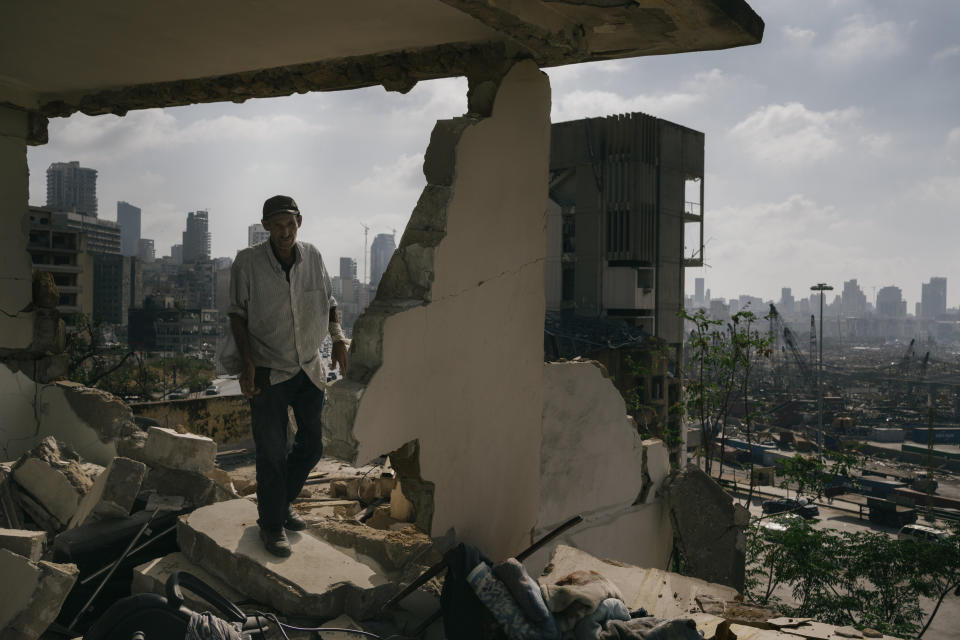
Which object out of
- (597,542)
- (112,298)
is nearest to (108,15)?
(597,542)

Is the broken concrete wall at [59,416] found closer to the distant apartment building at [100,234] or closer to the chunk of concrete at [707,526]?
the chunk of concrete at [707,526]

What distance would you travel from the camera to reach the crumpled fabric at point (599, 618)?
2.67 m

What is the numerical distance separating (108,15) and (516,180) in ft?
8.39

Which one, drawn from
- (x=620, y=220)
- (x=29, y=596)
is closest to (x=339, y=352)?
(x=29, y=596)

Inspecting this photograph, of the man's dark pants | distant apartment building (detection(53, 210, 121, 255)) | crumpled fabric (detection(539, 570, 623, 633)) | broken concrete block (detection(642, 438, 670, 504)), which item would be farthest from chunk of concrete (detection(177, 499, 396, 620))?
distant apartment building (detection(53, 210, 121, 255))

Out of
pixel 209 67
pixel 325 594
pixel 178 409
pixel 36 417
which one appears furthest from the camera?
pixel 178 409

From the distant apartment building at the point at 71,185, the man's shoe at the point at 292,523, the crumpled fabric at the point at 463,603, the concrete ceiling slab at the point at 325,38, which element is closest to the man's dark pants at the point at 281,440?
the man's shoe at the point at 292,523

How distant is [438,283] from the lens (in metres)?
3.36

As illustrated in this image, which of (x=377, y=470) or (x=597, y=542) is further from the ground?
(x=377, y=470)

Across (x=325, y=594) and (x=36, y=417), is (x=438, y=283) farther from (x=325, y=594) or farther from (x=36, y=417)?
(x=36, y=417)

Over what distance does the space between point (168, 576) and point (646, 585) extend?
2.67m

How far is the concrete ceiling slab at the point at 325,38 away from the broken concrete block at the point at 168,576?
295cm

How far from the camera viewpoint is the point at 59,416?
19.5ft

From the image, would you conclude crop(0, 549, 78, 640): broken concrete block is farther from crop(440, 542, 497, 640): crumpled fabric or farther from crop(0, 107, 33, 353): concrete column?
crop(0, 107, 33, 353): concrete column
